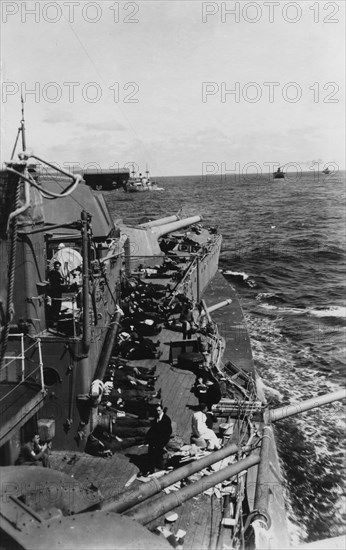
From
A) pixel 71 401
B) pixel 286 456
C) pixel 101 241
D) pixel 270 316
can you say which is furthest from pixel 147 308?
pixel 270 316

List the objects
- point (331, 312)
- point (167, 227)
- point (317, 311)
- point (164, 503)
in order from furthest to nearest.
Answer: point (167, 227) < point (317, 311) < point (331, 312) < point (164, 503)

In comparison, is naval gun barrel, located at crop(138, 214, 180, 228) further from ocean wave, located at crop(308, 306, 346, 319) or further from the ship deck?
the ship deck

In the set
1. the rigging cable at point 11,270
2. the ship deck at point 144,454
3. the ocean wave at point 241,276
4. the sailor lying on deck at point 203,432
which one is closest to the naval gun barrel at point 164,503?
the ship deck at point 144,454

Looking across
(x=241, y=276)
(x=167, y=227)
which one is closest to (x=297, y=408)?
(x=167, y=227)

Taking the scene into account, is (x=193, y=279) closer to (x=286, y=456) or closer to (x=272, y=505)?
(x=286, y=456)

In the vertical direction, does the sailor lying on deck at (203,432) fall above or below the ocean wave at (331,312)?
below

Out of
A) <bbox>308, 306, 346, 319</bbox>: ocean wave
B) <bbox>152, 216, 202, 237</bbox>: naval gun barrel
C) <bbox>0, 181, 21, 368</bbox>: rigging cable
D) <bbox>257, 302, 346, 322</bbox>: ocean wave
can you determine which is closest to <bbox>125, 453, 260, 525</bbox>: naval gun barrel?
<bbox>0, 181, 21, 368</bbox>: rigging cable

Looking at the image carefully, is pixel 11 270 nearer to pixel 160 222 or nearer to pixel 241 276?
pixel 160 222

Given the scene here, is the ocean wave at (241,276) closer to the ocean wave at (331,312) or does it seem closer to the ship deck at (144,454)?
the ocean wave at (331,312)

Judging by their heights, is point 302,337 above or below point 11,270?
below

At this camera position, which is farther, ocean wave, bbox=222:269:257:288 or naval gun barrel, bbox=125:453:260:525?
ocean wave, bbox=222:269:257:288

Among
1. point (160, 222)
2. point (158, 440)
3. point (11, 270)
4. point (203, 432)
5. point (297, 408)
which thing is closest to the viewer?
point (11, 270)

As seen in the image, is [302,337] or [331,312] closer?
[302,337]

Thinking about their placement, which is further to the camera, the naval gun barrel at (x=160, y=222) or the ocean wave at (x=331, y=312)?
the naval gun barrel at (x=160, y=222)
